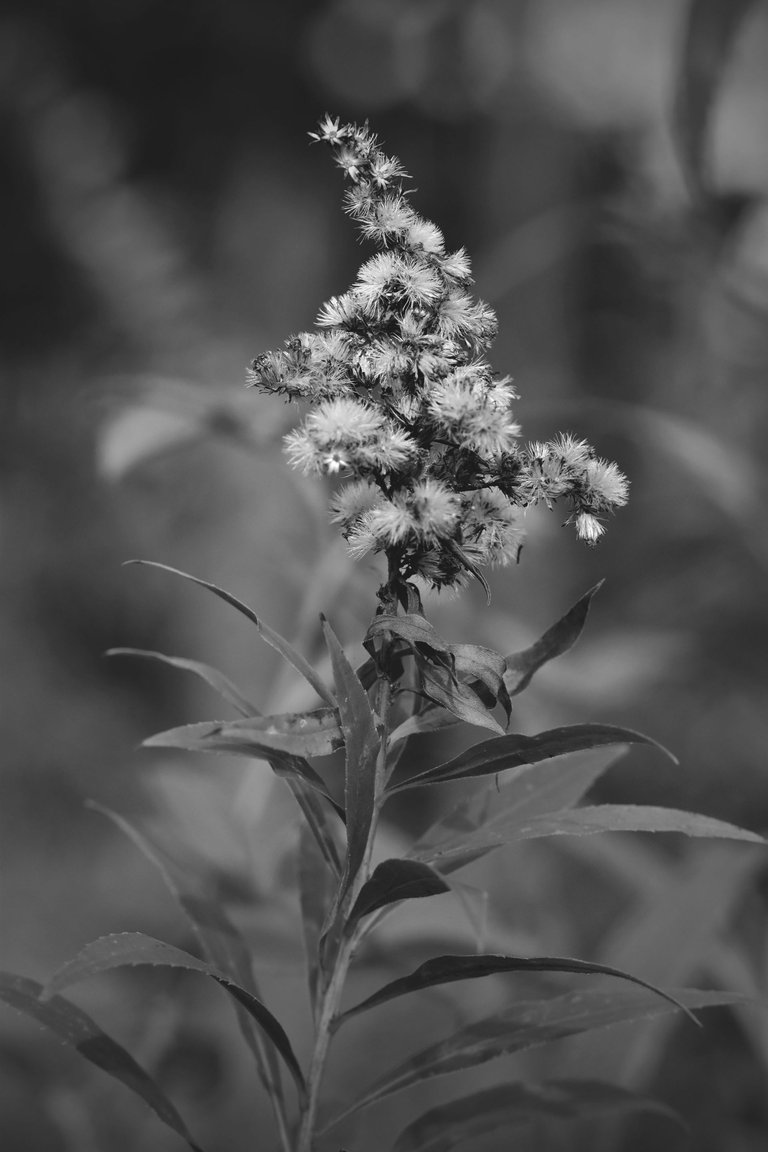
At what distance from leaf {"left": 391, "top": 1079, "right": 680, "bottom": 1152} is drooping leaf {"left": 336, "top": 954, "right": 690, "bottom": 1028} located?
144 millimetres

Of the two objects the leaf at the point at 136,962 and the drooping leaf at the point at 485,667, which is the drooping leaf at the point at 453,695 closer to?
A: the drooping leaf at the point at 485,667

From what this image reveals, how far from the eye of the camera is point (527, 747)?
20.5 inches

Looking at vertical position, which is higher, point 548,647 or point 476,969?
point 548,647

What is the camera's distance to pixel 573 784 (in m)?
0.68

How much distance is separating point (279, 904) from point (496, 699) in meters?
0.59

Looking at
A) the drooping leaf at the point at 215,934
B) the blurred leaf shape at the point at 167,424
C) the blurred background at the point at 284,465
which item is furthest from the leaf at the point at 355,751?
the blurred leaf shape at the point at 167,424

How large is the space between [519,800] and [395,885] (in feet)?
0.55

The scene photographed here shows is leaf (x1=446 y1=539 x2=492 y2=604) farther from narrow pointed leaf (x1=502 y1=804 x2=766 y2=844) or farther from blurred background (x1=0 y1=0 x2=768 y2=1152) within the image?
blurred background (x1=0 y1=0 x2=768 y2=1152)

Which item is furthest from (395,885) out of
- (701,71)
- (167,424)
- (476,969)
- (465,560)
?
(701,71)

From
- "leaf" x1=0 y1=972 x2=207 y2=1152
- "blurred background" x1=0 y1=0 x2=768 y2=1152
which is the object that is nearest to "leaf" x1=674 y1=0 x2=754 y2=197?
"blurred background" x1=0 y1=0 x2=768 y2=1152

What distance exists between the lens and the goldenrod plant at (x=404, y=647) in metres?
0.50

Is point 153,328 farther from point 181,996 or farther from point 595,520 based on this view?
point 595,520

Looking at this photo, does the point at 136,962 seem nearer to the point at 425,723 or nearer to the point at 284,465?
the point at 425,723

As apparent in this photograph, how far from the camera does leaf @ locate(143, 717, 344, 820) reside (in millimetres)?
479
